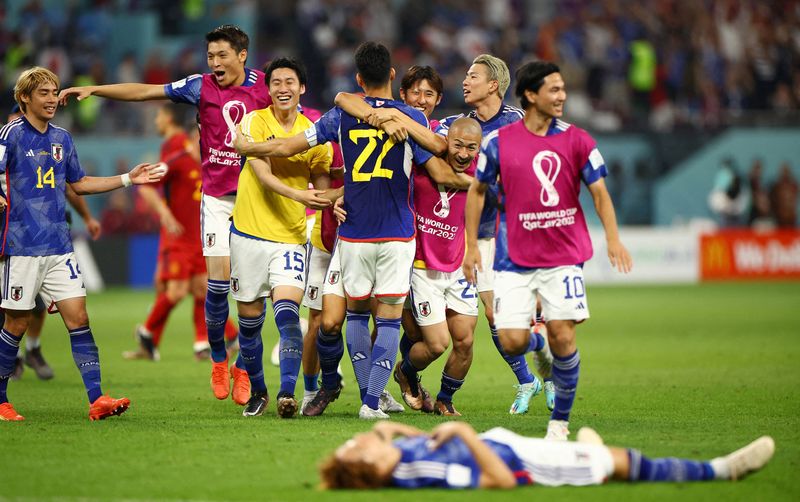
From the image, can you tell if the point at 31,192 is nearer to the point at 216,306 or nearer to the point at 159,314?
the point at 216,306

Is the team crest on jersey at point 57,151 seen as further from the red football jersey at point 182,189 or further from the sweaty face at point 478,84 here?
the red football jersey at point 182,189

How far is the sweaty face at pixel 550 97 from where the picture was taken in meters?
7.66

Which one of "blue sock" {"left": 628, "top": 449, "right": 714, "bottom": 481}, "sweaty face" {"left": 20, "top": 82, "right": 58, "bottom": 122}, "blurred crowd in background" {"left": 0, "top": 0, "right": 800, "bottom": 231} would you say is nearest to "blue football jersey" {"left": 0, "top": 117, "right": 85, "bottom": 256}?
"sweaty face" {"left": 20, "top": 82, "right": 58, "bottom": 122}

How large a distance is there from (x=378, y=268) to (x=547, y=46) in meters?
20.4

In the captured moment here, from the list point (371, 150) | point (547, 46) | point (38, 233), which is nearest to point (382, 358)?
point (371, 150)

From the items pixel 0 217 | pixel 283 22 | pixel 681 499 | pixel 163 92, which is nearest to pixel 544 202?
pixel 681 499

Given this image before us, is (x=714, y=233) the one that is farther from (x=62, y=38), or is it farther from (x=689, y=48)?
(x=62, y=38)

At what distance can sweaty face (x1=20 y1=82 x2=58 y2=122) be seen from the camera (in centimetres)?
877

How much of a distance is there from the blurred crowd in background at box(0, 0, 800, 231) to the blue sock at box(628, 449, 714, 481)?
1980cm

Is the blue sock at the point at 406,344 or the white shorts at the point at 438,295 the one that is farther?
the blue sock at the point at 406,344

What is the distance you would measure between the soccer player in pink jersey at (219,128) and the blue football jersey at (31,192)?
825mm

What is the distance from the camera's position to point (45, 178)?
880 cm

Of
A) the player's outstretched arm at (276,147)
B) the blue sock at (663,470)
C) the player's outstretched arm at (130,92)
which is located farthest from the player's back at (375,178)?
the blue sock at (663,470)

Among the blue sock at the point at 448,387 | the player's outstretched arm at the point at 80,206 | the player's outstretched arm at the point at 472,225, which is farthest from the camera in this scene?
the player's outstretched arm at the point at 80,206
